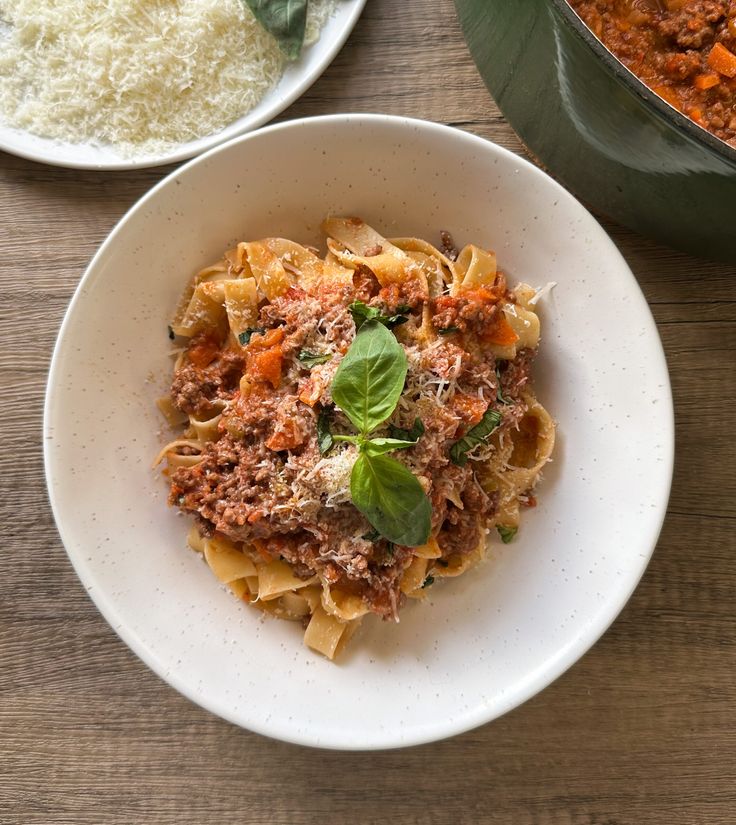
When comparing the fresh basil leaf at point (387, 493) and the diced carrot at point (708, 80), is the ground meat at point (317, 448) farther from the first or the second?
the diced carrot at point (708, 80)

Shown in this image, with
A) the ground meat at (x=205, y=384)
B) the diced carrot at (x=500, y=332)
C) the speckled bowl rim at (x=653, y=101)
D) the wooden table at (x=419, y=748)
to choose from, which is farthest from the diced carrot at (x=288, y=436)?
the speckled bowl rim at (x=653, y=101)

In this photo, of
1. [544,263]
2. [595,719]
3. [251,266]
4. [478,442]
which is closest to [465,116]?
[544,263]

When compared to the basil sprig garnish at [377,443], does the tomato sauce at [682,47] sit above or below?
above

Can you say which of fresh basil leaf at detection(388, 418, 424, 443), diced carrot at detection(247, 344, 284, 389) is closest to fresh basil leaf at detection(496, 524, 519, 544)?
fresh basil leaf at detection(388, 418, 424, 443)

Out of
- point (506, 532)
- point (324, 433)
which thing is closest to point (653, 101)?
point (324, 433)

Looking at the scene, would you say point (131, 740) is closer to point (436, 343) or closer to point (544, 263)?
point (436, 343)

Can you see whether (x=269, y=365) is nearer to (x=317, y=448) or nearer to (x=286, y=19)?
(x=317, y=448)
